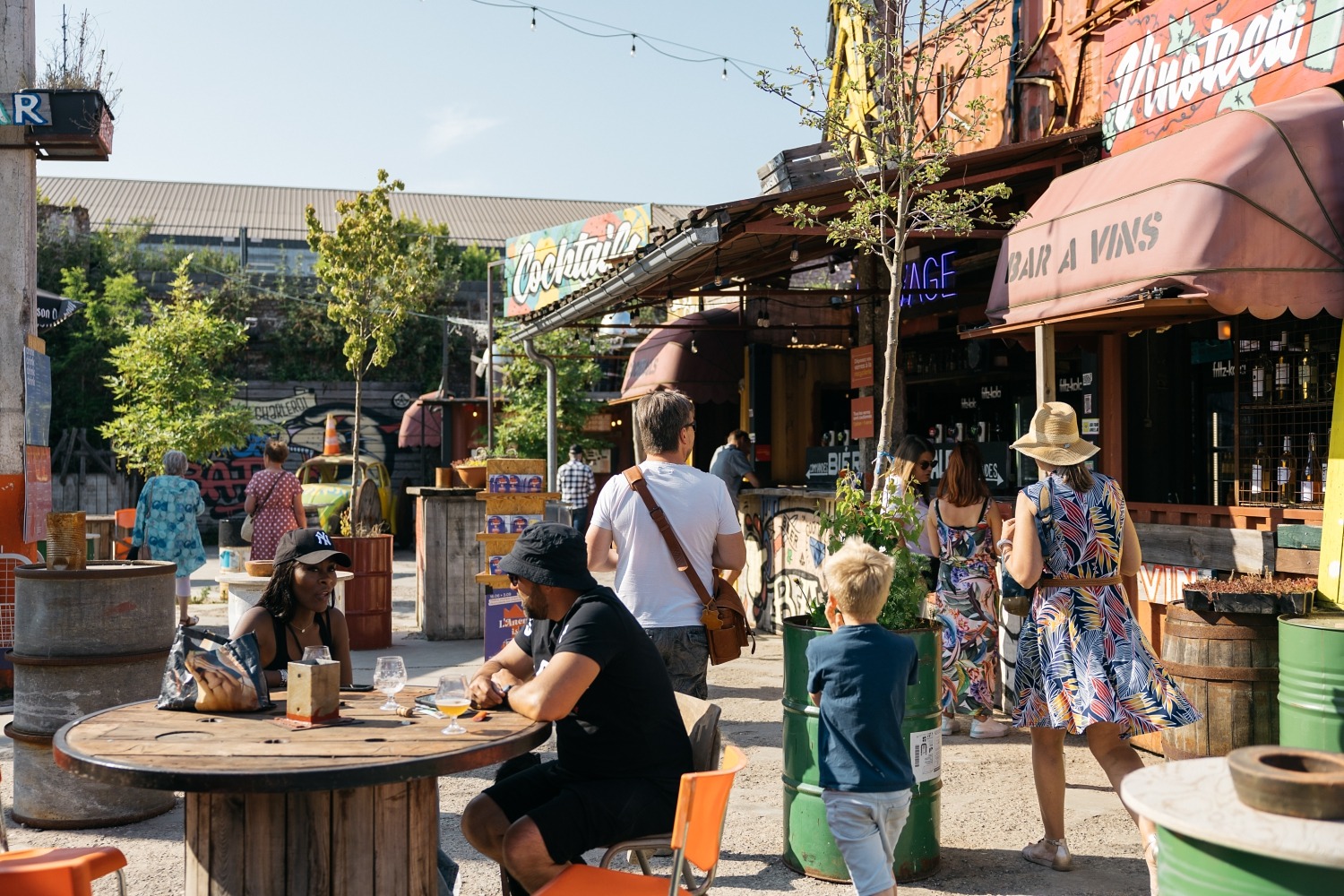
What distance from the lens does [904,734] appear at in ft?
15.6

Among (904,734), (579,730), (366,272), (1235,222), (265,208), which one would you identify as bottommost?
(904,734)

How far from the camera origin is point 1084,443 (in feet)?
16.4

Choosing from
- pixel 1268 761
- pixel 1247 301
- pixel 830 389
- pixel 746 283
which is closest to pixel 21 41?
pixel 746 283

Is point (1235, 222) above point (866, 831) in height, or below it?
above

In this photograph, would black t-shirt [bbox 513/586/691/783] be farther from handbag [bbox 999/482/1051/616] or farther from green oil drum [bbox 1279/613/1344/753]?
green oil drum [bbox 1279/613/1344/753]

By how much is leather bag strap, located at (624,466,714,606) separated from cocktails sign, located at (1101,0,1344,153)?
4.88 meters

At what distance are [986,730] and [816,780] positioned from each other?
2.97 metres

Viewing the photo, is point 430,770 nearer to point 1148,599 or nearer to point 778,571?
point 1148,599

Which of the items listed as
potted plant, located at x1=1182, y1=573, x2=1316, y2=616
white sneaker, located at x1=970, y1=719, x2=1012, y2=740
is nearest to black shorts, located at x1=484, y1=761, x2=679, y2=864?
potted plant, located at x1=1182, y1=573, x2=1316, y2=616

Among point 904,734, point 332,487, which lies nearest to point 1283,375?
point 904,734

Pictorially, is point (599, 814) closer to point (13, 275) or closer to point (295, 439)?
point (13, 275)

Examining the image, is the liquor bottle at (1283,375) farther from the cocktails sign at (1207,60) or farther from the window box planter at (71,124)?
the window box planter at (71,124)

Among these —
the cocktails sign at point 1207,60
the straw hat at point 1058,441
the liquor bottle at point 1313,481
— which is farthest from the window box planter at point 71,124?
the liquor bottle at point 1313,481

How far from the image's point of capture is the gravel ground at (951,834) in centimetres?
493
